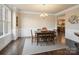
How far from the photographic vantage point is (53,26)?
3.72 metres

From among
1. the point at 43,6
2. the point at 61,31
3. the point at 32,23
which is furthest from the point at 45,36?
the point at 43,6

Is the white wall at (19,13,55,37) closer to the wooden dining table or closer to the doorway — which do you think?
the doorway

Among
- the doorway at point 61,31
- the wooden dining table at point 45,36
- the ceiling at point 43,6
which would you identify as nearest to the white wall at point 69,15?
the doorway at point 61,31

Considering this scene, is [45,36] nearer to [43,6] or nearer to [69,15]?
[69,15]

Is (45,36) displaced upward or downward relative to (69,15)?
downward

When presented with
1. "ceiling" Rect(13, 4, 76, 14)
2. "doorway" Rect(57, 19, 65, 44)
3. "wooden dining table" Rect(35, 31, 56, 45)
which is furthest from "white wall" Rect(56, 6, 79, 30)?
"wooden dining table" Rect(35, 31, 56, 45)

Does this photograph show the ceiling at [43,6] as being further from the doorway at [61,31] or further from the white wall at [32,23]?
the doorway at [61,31]

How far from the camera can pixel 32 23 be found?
3652mm

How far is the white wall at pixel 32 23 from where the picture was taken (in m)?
3.63
